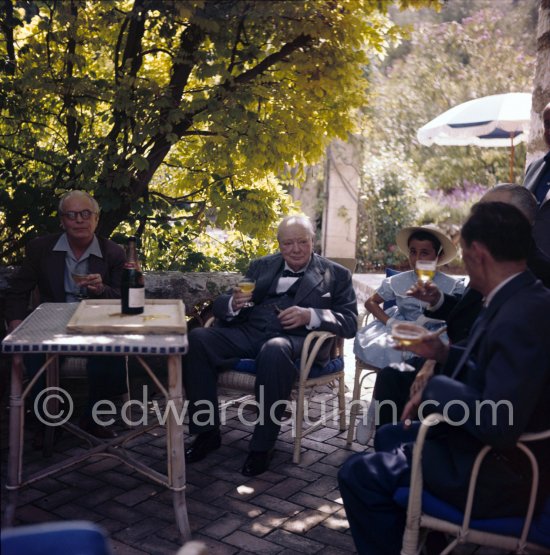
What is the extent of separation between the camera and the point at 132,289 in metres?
3.28

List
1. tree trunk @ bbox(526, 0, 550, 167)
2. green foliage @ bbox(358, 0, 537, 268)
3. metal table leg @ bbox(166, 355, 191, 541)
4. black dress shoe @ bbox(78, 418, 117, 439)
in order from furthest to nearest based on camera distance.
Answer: green foliage @ bbox(358, 0, 537, 268) < tree trunk @ bbox(526, 0, 550, 167) < black dress shoe @ bbox(78, 418, 117, 439) < metal table leg @ bbox(166, 355, 191, 541)

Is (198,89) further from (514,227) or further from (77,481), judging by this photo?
(514,227)

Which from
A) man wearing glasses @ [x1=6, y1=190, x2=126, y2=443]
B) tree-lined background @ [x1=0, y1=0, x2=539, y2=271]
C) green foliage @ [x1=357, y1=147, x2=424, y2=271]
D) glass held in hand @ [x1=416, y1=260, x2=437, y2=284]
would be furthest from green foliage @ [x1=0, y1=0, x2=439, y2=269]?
green foliage @ [x1=357, y1=147, x2=424, y2=271]

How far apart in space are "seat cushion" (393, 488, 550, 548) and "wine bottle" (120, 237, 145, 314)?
5.23 feet

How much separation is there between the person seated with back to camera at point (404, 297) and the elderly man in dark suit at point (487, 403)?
4.44 ft

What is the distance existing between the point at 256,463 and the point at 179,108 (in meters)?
2.24

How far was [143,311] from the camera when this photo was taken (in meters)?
3.32

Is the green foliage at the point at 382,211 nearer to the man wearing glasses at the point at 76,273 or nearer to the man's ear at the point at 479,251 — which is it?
the man wearing glasses at the point at 76,273

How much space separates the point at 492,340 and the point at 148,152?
10.7 ft

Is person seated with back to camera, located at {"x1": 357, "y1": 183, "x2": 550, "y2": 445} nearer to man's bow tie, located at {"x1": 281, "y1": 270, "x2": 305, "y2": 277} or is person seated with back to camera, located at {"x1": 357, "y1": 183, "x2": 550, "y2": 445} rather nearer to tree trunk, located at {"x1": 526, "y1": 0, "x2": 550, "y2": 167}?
man's bow tie, located at {"x1": 281, "y1": 270, "x2": 305, "y2": 277}

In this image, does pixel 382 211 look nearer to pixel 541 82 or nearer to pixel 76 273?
pixel 541 82

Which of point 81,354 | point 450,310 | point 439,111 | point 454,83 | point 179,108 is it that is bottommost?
point 81,354

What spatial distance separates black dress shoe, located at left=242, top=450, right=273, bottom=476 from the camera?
3664 mm

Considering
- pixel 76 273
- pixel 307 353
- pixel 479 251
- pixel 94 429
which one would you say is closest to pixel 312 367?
pixel 307 353
